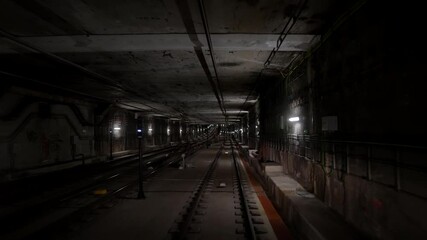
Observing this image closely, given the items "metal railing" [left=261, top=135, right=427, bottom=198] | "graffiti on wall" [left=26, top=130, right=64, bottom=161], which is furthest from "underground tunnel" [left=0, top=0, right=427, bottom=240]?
"graffiti on wall" [left=26, top=130, right=64, bottom=161]

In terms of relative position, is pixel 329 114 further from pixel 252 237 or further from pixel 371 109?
pixel 252 237

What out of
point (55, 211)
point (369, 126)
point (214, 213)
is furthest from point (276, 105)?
point (55, 211)

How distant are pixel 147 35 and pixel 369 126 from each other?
5.51m

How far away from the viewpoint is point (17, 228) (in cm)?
715

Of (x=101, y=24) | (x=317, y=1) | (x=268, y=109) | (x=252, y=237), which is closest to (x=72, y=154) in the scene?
(x=268, y=109)

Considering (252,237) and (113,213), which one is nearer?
(252,237)

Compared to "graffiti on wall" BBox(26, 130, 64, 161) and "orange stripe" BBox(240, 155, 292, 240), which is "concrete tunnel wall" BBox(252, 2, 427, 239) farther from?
"graffiti on wall" BBox(26, 130, 64, 161)

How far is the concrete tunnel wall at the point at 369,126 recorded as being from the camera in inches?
168

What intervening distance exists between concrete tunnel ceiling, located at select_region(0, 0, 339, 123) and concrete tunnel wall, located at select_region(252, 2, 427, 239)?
1108 millimetres

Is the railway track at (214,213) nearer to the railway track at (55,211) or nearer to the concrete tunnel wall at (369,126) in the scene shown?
the concrete tunnel wall at (369,126)

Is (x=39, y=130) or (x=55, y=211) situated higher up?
(x=39, y=130)

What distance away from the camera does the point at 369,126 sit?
18.0ft

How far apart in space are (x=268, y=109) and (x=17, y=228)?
44.3ft

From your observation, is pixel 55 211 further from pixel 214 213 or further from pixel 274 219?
pixel 274 219
